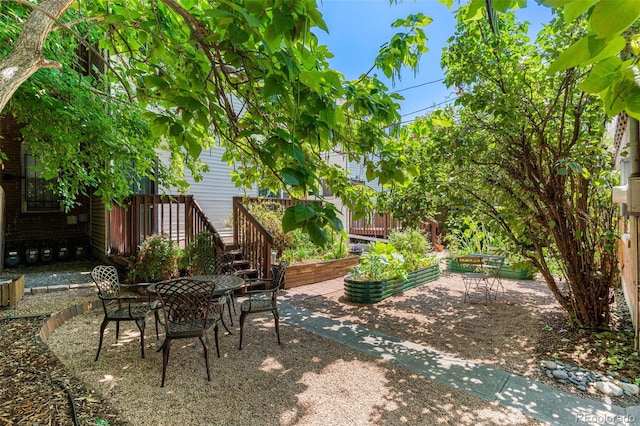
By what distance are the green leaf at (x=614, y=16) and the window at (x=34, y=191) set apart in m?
11.2

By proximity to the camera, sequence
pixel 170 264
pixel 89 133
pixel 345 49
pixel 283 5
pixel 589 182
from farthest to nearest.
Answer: pixel 345 49
pixel 170 264
pixel 89 133
pixel 589 182
pixel 283 5

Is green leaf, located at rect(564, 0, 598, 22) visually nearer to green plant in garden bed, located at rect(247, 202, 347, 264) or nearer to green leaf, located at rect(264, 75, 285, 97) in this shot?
green leaf, located at rect(264, 75, 285, 97)

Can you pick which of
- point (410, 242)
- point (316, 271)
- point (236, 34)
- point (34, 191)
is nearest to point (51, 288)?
point (34, 191)

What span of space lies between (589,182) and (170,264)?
7.06 meters

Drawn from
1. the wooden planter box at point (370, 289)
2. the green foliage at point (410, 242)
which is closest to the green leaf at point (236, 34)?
the wooden planter box at point (370, 289)

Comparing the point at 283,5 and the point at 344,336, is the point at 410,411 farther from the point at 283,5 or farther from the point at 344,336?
the point at 283,5

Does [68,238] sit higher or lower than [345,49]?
lower

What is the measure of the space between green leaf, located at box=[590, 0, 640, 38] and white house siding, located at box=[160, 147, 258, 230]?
9.17m

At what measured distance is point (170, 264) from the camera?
20.8 ft

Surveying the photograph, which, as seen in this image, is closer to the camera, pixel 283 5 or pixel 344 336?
pixel 283 5

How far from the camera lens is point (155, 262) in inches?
244

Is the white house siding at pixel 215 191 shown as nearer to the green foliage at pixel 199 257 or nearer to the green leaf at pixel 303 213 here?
the green foliage at pixel 199 257

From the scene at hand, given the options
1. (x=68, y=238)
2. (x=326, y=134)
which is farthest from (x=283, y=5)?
(x=68, y=238)

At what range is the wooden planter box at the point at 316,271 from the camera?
7.26 meters
